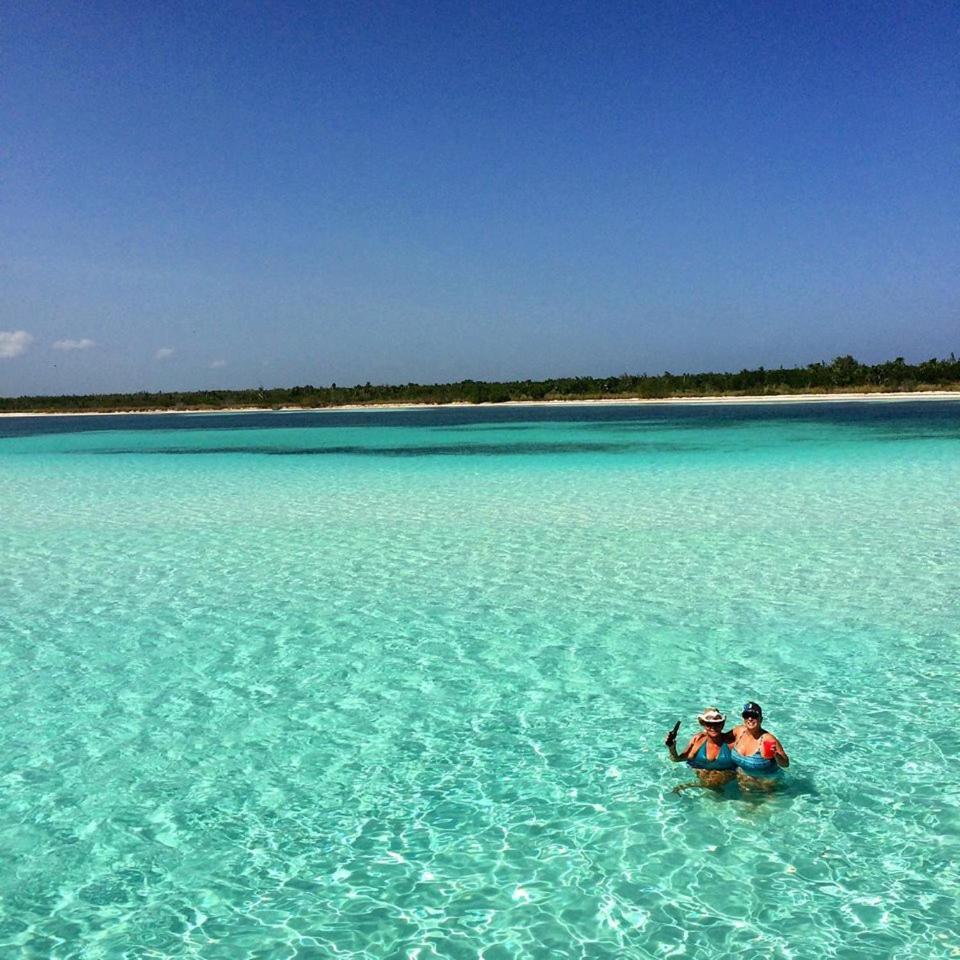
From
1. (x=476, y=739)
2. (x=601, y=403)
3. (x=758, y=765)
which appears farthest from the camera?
(x=601, y=403)

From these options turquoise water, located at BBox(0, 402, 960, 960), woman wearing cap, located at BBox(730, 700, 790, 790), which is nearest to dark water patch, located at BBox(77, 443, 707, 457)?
turquoise water, located at BBox(0, 402, 960, 960)

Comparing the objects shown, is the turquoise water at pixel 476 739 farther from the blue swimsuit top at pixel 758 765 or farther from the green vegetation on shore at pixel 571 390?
the green vegetation on shore at pixel 571 390

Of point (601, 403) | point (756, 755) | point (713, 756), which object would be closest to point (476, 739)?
point (713, 756)

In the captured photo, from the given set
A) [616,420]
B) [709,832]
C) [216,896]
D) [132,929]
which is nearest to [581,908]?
[709,832]

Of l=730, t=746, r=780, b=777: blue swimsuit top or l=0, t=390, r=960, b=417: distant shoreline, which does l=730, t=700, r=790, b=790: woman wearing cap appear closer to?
l=730, t=746, r=780, b=777: blue swimsuit top

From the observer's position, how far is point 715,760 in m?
5.27

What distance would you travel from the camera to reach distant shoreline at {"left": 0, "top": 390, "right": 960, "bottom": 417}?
67.2 metres

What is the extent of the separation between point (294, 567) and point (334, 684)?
4752 mm

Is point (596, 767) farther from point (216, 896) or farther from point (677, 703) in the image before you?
point (216, 896)

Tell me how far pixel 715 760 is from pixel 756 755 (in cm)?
24

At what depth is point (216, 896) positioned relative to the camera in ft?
14.5

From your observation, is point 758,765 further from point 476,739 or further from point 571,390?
point 571,390

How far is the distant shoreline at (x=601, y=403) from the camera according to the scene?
67.2 metres

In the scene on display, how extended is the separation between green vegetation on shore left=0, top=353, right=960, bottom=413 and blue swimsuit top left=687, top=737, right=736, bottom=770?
7329 cm
